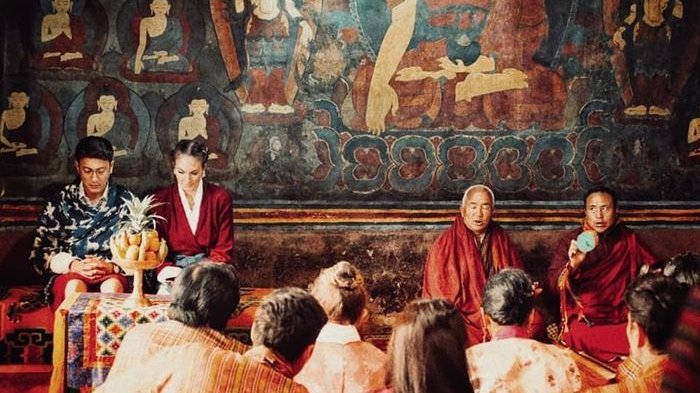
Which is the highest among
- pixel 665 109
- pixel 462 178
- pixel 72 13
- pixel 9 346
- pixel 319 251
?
pixel 72 13

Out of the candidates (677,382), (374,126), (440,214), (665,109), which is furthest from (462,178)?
(677,382)

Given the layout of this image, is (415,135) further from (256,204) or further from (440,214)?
(256,204)

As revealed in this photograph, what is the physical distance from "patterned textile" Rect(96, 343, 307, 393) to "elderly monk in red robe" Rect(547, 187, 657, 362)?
4.24m

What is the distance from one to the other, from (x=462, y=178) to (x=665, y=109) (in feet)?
6.80

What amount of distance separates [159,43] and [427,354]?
215 inches

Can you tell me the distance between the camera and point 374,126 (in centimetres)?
865

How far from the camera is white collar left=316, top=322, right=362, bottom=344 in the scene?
4758 mm

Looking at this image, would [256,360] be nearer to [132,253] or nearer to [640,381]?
[640,381]

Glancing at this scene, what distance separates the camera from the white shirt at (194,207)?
750cm

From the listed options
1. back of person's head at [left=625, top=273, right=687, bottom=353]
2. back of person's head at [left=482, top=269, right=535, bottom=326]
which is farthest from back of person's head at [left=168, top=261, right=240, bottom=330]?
back of person's head at [left=625, top=273, right=687, bottom=353]

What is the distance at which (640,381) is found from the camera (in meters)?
4.04

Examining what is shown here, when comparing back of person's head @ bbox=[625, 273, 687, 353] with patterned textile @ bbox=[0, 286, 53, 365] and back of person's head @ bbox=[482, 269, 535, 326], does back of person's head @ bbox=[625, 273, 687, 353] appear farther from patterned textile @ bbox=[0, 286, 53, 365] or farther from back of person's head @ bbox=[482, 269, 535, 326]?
patterned textile @ bbox=[0, 286, 53, 365]

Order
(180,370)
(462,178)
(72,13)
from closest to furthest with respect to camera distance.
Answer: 1. (180,370)
2. (72,13)
3. (462,178)

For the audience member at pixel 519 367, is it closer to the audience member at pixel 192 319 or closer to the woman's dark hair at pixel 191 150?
the audience member at pixel 192 319
